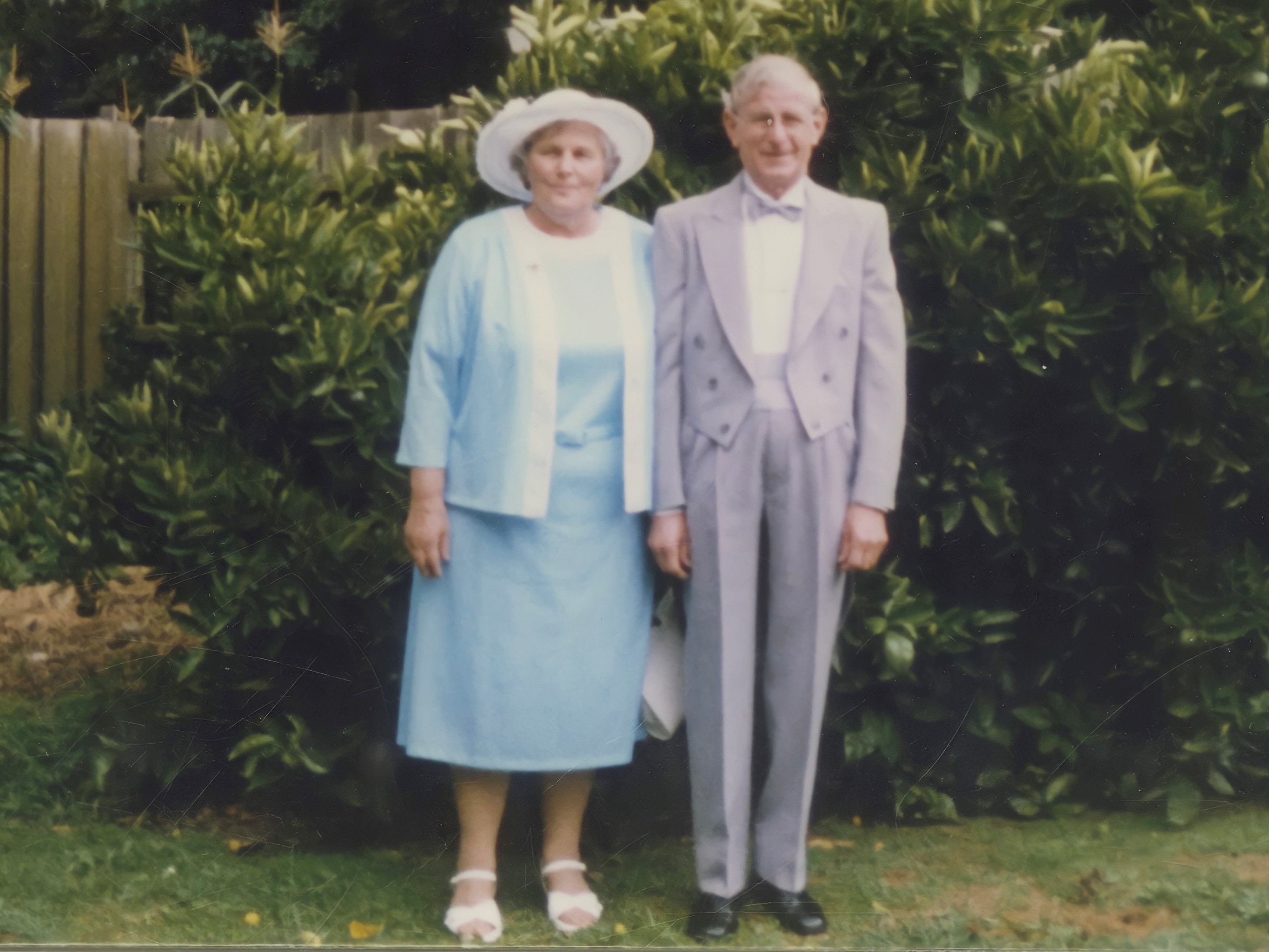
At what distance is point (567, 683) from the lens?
3.49 m

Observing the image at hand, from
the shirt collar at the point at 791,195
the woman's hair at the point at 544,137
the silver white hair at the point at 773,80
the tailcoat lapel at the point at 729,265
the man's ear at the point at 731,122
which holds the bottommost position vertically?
the tailcoat lapel at the point at 729,265

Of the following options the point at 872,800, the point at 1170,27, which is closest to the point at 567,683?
the point at 872,800

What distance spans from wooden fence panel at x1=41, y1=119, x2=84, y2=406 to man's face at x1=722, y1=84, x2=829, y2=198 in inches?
82.0

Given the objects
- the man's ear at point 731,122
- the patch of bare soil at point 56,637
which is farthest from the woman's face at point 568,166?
the patch of bare soil at point 56,637

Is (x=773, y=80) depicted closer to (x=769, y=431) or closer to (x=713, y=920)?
(x=769, y=431)

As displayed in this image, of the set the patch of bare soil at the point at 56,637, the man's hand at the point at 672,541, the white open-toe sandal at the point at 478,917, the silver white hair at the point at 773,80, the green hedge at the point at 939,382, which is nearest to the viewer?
the silver white hair at the point at 773,80

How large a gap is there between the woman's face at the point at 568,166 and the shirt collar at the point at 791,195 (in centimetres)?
38

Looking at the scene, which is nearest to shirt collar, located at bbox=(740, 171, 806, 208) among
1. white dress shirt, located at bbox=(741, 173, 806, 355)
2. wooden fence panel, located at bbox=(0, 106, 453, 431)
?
white dress shirt, located at bbox=(741, 173, 806, 355)

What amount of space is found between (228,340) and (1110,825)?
2.75 meters

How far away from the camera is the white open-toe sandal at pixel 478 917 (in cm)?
354

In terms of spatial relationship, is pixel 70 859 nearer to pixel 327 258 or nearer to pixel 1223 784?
pixel 327 258

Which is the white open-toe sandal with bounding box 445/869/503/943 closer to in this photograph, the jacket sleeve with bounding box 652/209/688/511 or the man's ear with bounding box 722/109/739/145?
the jacket sleeve with bounding box 652/209/688/511

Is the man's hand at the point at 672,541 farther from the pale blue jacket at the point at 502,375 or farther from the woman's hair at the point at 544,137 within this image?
the woman's hair at the point at 544,137

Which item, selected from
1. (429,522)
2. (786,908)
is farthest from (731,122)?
(786,908)
